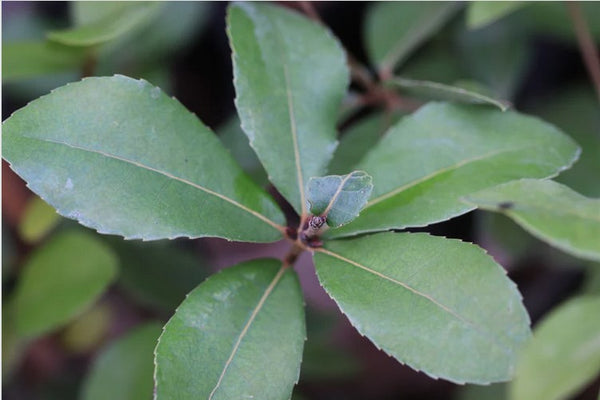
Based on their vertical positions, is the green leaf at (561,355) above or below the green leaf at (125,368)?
above

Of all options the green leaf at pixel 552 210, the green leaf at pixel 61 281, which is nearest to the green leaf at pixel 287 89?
the green leaf at pixel 552 210

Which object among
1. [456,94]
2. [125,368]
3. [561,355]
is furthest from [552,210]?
[125,368]

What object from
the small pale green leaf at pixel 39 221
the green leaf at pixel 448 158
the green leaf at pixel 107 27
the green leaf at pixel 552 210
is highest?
the green leaf at pixel 107 27

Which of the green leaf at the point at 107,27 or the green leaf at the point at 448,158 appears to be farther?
the green leaf at the point at 107,27

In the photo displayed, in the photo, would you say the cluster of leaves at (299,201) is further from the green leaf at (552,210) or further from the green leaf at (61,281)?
the green leaf at (61,281)

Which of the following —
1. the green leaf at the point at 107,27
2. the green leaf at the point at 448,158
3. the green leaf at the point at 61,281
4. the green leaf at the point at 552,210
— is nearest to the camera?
the green leaf at the point at 552,210

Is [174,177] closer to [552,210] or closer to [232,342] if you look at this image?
[232,342]
